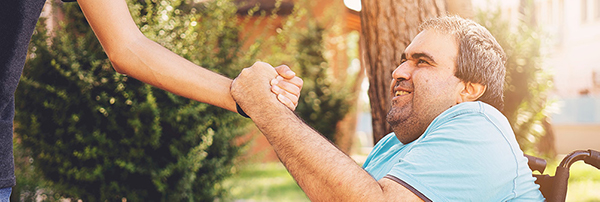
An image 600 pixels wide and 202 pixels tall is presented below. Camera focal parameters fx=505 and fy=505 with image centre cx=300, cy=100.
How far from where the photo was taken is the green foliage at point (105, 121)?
4043mm

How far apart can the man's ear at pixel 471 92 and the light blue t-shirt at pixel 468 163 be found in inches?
11.8

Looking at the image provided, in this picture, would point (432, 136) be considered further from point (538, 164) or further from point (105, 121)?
point (105, 121)

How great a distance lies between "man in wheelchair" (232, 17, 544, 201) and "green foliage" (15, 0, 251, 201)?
2.53 meters

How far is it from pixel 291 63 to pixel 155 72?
20.0 ft

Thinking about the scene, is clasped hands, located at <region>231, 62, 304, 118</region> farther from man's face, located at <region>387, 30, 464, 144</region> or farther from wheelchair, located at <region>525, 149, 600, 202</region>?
wheelchair, located at <region>525, 149, 600, 202</region>

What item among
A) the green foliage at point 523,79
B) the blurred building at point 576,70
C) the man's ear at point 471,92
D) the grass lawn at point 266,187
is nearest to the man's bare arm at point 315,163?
the man's ear at point 471,92

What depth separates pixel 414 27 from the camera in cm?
→ 305

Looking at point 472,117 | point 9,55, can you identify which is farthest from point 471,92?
point 9,55

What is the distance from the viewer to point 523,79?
700 centimetres

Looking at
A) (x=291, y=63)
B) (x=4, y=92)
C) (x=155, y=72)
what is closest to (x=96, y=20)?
(x=155, y=72)

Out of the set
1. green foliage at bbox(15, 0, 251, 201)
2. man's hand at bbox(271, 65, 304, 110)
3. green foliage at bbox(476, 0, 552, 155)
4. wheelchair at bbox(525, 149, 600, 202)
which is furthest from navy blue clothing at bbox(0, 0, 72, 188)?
green foliage at bbox(476, 0, 552, 155)

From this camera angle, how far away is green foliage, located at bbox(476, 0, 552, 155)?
6.86m

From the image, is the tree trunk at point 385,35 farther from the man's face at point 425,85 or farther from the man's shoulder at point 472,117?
the man's shoulder at point 472,117

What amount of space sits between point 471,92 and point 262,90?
0.85 meters
